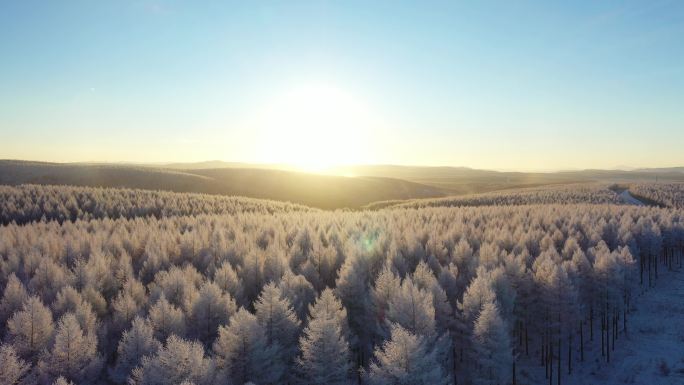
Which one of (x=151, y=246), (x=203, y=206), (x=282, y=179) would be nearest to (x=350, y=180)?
(x=282, y=179)

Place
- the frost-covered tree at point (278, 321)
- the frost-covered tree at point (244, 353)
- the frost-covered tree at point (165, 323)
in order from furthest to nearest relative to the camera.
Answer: the frost-covered tree at point (278, 321), the frost-covered tree at point (165, 323), the frost-covered tree at point (244, 353)

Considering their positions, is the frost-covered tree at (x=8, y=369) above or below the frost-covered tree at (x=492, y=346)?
above

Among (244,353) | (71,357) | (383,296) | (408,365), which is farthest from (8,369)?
(383,296)

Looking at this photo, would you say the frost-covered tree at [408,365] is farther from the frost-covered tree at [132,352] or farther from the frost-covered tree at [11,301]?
the frost-covered tree at [11,301]

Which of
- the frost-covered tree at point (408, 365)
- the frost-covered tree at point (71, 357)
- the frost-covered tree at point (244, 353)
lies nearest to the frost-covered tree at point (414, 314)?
the frost-covered tree at point (408, 365)

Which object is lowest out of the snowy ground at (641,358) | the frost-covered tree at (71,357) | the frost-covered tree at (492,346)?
the snowy ground at (641,358)

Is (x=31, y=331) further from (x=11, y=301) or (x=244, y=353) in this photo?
(x=244, y=353)
